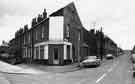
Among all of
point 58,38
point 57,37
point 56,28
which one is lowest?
point 58,38

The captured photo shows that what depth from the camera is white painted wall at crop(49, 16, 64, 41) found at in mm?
23372

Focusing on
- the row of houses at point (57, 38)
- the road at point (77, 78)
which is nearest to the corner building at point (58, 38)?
the row of houses at point (57, 38)

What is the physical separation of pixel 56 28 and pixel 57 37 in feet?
4.59

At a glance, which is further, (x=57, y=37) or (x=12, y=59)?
(x=12, y=59)

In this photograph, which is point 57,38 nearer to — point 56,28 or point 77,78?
point 56,28

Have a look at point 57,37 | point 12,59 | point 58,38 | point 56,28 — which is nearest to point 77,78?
point 58,38

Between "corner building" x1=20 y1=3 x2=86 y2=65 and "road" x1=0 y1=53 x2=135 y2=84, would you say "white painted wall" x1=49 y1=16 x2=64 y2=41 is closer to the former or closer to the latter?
"corner building" x1=20 y1=3 x2=86 y2=65

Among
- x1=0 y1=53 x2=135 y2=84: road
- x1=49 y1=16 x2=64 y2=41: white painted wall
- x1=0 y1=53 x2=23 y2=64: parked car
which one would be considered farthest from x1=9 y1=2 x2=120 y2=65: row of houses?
x1=0 y1=53 x2=135 y2=84: road

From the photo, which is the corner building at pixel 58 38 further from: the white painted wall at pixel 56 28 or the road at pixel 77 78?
the road at pixel 77 78

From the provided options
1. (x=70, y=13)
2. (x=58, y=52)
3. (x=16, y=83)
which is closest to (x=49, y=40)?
(x=58, y=52)

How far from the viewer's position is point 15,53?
34.9 meters

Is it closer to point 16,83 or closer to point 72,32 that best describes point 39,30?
point 72,32

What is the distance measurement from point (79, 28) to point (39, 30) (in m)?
7.93

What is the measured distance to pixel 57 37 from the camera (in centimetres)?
2336
